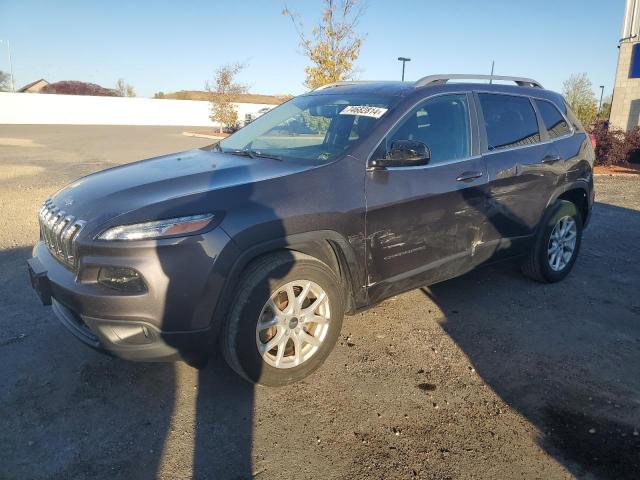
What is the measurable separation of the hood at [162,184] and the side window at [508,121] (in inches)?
73.6

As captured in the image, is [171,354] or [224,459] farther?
[171,354]

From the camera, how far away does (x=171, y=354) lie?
271 cm

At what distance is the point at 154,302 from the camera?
2.56 metres

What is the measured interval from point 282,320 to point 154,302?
0.79m

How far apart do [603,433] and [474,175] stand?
1.99m

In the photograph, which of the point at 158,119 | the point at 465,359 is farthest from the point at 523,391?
the point at 158,119

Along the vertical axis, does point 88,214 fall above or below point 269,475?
above

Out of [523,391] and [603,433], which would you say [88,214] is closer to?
[523,391]

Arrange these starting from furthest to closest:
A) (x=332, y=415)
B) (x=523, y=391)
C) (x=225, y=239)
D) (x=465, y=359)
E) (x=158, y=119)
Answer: (x=158, y=119)
(x=465, y=359)
(x=523, y=391)
(x=332, y=415)
(x=225, y=239)

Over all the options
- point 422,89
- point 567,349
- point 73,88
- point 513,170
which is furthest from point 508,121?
point 73,88

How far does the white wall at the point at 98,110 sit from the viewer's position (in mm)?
39094

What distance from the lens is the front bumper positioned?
2.54 metres

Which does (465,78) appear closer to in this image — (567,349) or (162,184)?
(567,349)

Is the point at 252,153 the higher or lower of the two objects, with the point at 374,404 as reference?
higher
